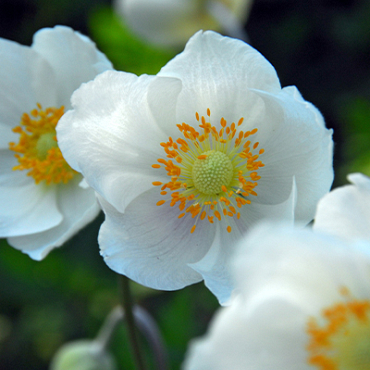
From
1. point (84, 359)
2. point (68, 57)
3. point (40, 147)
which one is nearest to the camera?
point (68, 57)

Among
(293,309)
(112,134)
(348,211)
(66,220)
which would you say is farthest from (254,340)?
(66,220)

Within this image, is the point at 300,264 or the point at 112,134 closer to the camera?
the point at 300,264

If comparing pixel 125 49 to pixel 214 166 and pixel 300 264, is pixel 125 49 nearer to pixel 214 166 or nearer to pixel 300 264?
pixel 214 166

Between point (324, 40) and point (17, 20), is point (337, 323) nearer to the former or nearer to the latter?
point (324, 40)

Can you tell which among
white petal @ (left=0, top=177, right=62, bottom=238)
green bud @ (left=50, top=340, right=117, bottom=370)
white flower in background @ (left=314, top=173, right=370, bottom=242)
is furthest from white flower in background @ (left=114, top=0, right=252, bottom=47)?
white flower in background @ (left=314, top=173, right=370, bottom=242)

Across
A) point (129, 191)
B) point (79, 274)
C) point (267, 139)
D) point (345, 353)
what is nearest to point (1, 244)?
point (79, 274)

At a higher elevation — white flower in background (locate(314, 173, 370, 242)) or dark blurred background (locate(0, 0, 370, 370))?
white flower in background (locate(314, 173, 370, 242))

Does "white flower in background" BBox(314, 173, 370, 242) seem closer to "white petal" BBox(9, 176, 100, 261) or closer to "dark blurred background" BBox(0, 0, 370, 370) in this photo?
"white petal" BBox(9, 176, 100, 261)

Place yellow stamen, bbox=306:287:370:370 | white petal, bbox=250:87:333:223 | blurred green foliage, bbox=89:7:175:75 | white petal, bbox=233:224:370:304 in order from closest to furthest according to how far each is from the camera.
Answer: white petal, bbox=233:224:370:304, yellow stamen, bbox=306:287:370:370, white petal, bbox=250:87:333:223, blurred green foliage, bbox=89:7:175:75
